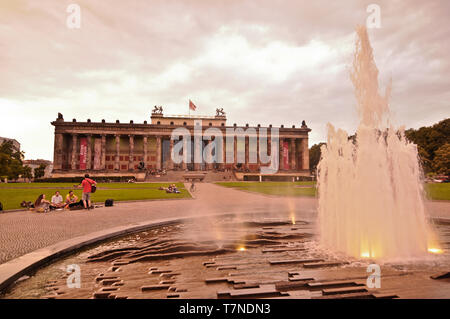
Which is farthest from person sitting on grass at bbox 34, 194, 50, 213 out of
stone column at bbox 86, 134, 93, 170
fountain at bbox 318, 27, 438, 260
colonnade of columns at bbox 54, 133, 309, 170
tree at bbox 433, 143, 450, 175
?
tree at bbox 433, 143, 450, 175

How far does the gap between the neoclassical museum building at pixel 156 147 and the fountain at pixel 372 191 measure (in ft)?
199

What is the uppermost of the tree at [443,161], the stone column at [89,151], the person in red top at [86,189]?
the stone column at [89,151]

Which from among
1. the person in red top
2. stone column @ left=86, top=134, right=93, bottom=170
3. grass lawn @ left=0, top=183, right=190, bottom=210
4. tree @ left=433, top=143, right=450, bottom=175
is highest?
stone column @ left=86, top=134, right=93, bottom=170

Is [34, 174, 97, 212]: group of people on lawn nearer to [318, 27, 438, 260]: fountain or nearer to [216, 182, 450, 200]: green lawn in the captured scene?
[318, 27, 438, 260]: fountain

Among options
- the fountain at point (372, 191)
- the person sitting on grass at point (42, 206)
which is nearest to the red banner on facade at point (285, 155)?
the person sitting on grass at point (42, 206)

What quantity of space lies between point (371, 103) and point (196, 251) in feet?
22.1

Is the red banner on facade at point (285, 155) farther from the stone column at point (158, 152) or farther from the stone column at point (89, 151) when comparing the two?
the stone column at point (89, 151)

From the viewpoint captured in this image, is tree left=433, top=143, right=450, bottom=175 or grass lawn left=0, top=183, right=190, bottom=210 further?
tree left=433, top=143, right=450, bottom=175

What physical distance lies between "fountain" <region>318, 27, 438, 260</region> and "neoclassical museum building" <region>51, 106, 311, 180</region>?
2391 inches

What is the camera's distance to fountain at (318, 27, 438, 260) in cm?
653

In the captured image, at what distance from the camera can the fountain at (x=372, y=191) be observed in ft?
21.4
